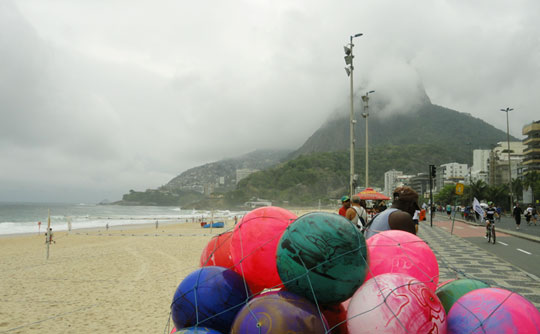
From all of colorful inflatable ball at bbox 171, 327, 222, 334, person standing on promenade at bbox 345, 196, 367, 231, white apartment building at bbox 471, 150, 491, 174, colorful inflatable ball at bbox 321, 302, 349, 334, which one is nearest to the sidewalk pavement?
person standing on promenade at bbox 345, 196, 367, 231

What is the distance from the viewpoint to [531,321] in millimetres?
2336

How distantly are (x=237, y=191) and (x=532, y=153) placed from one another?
10592cm

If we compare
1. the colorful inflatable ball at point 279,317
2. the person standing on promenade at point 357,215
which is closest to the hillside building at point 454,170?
the person standing on promenade at point 357,215

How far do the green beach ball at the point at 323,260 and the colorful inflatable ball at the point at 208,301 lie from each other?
0.44 metres

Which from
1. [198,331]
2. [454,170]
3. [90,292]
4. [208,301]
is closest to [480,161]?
[454,170]

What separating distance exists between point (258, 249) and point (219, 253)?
59 cm

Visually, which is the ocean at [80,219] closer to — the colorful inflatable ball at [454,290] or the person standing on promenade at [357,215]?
the person standing on promenade at [357,215]

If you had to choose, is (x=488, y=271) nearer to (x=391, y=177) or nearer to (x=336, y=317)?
(x=336, y=317)

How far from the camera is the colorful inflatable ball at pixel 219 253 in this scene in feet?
11.2

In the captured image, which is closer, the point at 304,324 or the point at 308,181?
the point at 304,324

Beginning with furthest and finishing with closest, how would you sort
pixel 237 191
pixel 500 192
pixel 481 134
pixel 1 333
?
pixel 481 134, pixel 237 191, pixel 500 192, pixel 1 333

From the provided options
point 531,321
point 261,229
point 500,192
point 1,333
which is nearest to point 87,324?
point 1,333

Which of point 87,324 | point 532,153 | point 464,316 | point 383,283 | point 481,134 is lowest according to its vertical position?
point 87,324

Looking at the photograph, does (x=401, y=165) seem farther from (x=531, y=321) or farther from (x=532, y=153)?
(x=531, y=321)
